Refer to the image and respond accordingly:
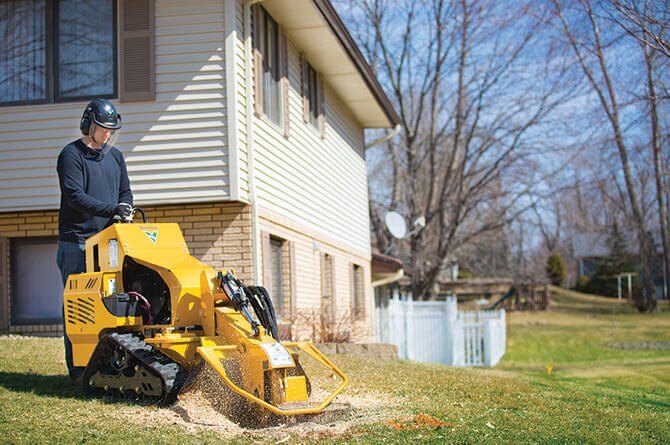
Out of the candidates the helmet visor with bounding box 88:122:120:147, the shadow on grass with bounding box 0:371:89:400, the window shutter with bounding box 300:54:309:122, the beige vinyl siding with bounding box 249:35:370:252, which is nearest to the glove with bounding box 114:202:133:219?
the helmet visor with bounding box 88:122:120:147

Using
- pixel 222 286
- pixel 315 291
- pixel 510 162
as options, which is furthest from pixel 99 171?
pixel 510 162

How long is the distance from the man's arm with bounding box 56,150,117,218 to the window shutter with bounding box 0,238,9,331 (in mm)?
6353

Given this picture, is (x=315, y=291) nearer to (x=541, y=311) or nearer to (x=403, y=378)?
(x=403, y=378)

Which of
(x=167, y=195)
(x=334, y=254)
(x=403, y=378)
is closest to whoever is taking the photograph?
(x=403, y=378)

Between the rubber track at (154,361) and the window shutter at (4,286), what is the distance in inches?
271

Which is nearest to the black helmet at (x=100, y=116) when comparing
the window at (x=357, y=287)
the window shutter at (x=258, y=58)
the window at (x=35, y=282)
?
the window shutter at (x=258, y=58)

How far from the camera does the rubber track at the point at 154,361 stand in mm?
7492

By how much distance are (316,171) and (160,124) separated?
5.58m

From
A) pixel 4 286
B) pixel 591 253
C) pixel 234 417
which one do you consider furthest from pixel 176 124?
pixel 591 253

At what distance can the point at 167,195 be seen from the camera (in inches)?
527

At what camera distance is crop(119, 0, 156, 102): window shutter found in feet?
44.3

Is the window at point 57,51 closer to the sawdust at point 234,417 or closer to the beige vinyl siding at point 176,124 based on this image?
the beige vinyl siding at point 176,124

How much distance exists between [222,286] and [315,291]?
1036 cm

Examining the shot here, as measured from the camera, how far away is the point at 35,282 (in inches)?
570
